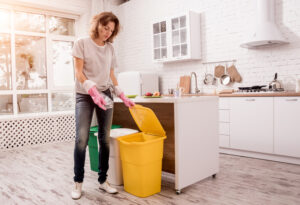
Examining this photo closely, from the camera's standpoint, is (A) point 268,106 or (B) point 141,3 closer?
Answer: (A) point 268,106

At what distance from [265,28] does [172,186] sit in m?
2.49

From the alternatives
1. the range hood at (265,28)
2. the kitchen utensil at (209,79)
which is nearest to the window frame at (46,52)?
the kitchen utensil at (209,79)

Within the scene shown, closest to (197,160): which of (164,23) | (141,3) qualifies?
(164,23)

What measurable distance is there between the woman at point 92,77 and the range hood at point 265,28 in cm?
226

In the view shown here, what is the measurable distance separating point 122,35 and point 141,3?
84 centimetres

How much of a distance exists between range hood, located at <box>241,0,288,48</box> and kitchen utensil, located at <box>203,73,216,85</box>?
0.89 meters

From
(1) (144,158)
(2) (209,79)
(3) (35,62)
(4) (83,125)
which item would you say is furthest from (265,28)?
(3) (35,62)

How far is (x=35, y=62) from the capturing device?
5.21m

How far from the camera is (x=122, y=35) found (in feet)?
20.4

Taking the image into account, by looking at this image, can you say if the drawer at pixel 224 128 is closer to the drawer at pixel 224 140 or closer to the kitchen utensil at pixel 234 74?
the drawer at pixel 224 140

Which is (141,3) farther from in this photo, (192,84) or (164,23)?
(192,84)

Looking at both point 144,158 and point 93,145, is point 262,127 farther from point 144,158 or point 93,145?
point 93,145

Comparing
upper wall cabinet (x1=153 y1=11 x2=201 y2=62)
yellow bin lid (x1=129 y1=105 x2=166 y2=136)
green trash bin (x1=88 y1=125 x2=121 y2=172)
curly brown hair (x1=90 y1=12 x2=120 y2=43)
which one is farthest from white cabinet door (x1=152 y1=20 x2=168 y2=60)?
curly brown hair (x1=90 y1=12 x2=120 y2=43)

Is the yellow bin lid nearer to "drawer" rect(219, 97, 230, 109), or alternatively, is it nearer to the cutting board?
"drawer" rect(219, 97, 230, 109)
